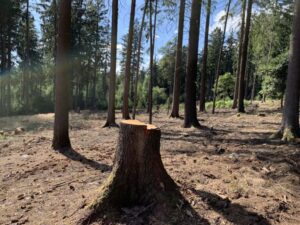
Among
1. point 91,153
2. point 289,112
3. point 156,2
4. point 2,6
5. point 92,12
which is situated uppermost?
point 92,12

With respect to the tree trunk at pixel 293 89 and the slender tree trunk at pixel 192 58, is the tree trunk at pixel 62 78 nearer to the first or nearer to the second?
the slender tree trunk at pixel 192 58

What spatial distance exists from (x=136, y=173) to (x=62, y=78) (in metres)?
4.47

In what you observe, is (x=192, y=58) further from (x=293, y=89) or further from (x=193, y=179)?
(x=193, y=179)

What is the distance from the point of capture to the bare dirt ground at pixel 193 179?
3.46m

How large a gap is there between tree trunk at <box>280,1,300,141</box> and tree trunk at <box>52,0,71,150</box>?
5.30 meters

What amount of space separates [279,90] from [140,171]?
48.3ft

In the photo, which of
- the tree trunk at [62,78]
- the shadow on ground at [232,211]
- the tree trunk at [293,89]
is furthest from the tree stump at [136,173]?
the tree trunk at [293,89]

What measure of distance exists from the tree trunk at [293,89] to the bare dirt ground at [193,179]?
0.45 metres

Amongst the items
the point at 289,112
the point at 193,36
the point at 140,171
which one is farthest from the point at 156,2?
the point at 140,171

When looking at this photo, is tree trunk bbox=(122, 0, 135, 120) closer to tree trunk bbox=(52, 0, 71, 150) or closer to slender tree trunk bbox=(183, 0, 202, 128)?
slender tree trunk bbox=(183, 0, 202, 128)

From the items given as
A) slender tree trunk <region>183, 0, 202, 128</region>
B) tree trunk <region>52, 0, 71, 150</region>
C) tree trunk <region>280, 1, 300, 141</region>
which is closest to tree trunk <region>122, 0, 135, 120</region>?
slender tree trunk <region>183, 0, 202, 128</region>

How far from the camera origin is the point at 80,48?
2931 centimetres

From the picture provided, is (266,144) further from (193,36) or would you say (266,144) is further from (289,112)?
(193,36)

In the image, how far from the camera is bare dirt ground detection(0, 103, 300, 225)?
3.46m
